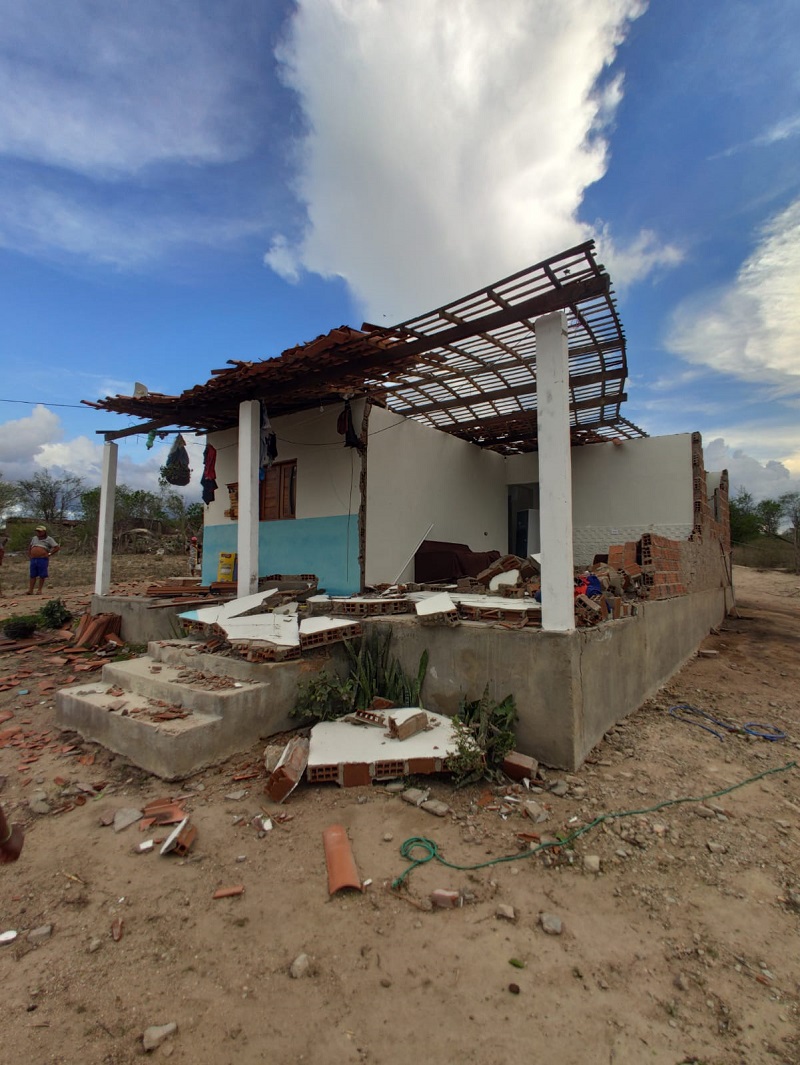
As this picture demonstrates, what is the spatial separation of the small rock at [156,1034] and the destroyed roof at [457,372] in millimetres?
4803

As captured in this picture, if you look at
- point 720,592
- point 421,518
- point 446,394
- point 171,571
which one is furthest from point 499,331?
point 171,571

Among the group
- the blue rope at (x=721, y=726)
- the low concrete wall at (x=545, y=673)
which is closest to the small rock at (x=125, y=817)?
the low concrete wall at (x=545, y=673)

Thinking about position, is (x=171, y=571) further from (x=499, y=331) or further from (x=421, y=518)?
(x=499, y=331)

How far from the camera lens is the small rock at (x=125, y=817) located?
10.1ft

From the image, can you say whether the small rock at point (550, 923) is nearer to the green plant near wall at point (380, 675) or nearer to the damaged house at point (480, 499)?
the damaged house at point (480, 499)

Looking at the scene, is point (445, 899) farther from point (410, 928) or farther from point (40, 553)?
point (40, 553)

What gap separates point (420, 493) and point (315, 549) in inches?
77.0

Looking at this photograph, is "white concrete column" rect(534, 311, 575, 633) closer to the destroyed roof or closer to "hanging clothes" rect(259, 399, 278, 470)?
the destroyed roof

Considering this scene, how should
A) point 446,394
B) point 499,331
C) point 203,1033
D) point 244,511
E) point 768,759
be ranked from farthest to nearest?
point 446,394 → point 244,511 → point 499,331 → point 768,759 → point 203,1033

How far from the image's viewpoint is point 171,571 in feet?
50.2

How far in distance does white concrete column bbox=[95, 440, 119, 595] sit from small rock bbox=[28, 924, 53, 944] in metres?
7.21

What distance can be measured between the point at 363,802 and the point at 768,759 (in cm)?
351

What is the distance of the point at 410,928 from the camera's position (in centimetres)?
229

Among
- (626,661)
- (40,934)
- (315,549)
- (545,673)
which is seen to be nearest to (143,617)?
(315,549)
